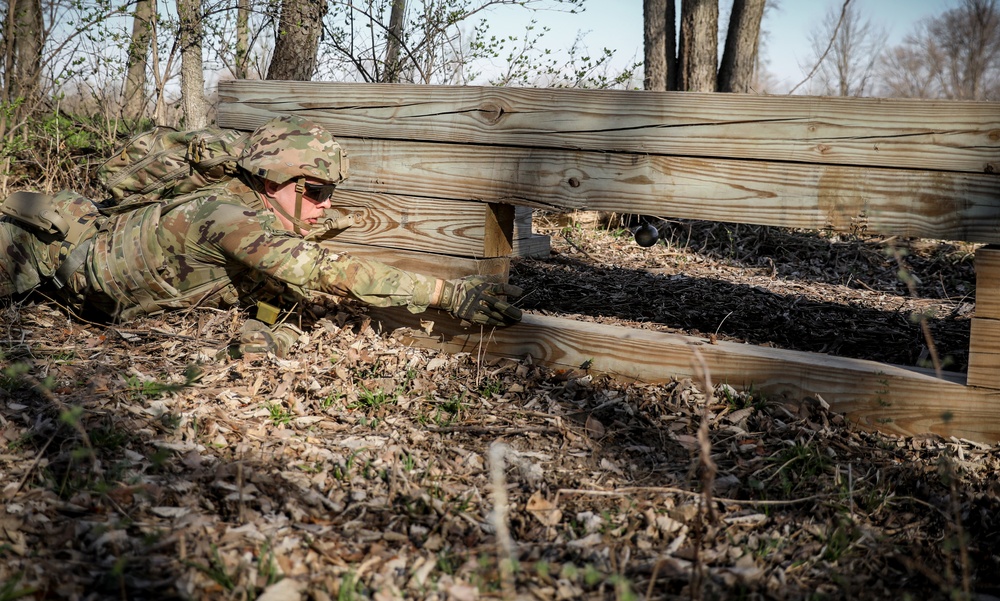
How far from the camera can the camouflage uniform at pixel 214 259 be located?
3.66 metres

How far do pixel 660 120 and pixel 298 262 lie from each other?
→ 178 cm

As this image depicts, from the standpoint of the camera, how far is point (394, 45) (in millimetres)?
8148

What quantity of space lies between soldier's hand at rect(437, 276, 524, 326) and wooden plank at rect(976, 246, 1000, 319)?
1.92m

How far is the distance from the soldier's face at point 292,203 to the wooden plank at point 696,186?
0.22 meters

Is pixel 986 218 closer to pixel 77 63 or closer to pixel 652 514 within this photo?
pixel 652 514

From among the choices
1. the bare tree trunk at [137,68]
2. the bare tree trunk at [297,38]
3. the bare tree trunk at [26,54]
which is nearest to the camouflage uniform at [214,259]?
the bare tree trunk at [297,38]

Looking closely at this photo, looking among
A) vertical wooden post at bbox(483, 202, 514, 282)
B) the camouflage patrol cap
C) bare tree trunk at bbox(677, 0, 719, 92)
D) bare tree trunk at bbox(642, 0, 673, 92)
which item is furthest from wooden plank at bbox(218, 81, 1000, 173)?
bare tree trunk at bbox(642, 0, 673, 92)

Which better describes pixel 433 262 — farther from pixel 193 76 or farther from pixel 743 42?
pixel 743 42

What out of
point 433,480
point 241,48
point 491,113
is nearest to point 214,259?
point 491,113

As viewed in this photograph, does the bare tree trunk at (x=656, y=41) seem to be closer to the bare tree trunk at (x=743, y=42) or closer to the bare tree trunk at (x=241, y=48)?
the bare tree trunk at (x=743, y=42)

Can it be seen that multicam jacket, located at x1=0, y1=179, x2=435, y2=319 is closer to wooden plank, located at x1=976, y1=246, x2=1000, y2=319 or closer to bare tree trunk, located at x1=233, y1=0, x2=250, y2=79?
wooden plank, located at x1=976, y1=246, x2=1000, y2=319

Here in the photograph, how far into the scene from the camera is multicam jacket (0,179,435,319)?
365cm

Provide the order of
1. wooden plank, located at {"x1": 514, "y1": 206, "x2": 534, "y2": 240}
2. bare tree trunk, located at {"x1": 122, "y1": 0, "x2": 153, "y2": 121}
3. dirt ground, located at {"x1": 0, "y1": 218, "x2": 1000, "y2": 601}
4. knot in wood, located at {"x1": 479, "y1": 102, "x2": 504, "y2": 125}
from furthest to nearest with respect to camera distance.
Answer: bare tree trunk, located at {"x1": 122, "y1": 0, "x2": 153, "y2": 121} < wooden plank, located at {"x1": 514, "y1": 206, "x2": 534, "y2": 240} < knot in wood, located at {"x1": 479, "y1": 102, "x2": 504, "y2": 125} < dirt ground, located at {"x1": 0, "y1": 218, "x2": 1000, "y2": 601}

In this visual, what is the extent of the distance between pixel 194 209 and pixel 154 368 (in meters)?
0.85
